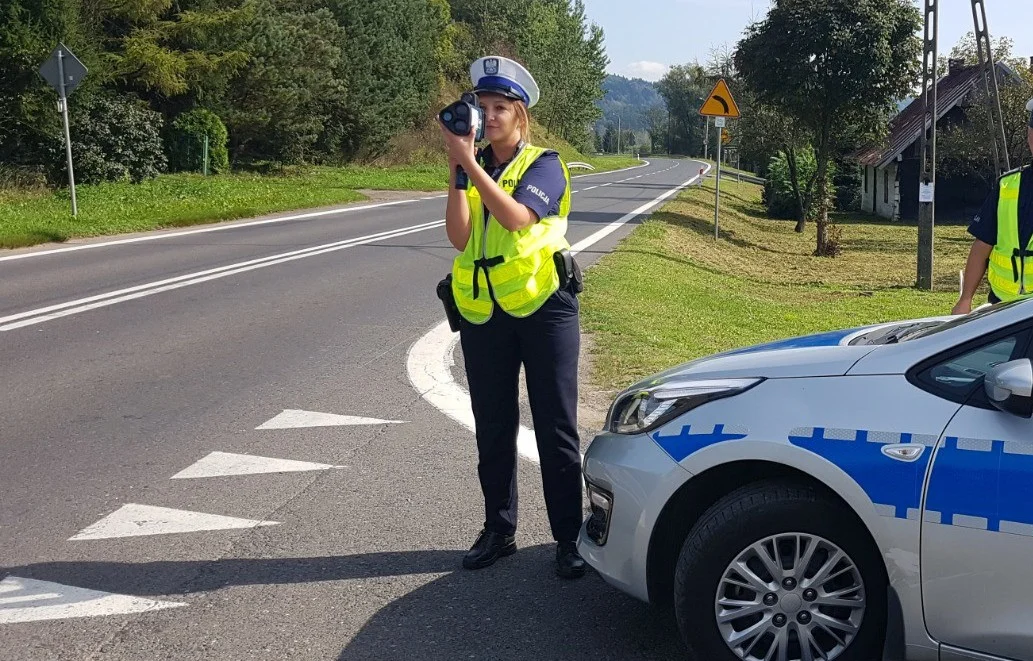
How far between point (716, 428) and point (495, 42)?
80.2 metres

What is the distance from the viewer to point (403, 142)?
51812 mm

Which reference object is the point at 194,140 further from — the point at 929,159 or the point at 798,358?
the point at 798,358

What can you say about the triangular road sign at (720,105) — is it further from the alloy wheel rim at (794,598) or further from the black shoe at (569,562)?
the alloy wheel rim at (794,598)

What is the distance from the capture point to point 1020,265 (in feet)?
16.0

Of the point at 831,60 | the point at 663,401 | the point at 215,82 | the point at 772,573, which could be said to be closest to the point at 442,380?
the point at 663,401

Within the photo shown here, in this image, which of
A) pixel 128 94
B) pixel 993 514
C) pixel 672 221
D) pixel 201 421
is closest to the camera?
pixel 993 514

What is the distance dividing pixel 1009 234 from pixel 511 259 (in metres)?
2.58

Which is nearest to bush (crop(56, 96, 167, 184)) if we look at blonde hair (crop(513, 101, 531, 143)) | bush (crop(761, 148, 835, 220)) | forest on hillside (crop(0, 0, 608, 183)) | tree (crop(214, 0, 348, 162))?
forest on hillside (crop(0, 0, 608, 183))

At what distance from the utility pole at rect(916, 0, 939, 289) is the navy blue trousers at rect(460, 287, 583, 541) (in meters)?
12.5

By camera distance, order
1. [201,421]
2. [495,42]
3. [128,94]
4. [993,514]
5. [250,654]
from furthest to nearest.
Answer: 1. [495,42]
2. [128,94]
3. [201,421]
4. [250,654]
5. [993,514]

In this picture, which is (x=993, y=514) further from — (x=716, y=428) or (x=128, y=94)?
(x=128, y=94)

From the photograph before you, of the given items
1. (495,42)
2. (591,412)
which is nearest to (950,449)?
(591,412)

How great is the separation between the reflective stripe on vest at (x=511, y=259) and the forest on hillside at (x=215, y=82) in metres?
22.7

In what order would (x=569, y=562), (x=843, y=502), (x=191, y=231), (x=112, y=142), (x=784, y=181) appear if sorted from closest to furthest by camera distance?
(x=843, y=502) → (x=569, y=562) → (x=191, y=231) → (x=112, y=142) → (x=784, y=181)
